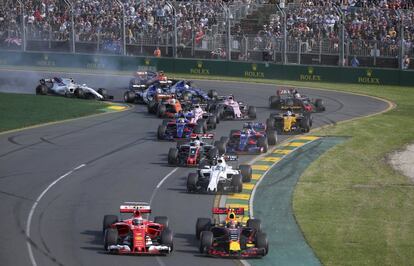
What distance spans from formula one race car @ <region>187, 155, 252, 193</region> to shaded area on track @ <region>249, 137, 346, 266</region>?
0.89 metres

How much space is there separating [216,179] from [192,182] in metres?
0.82

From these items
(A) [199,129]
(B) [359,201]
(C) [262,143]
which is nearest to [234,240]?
(B) [359,201]

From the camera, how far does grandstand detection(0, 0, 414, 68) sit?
63281 millimetres

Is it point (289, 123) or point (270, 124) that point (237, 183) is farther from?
point (289, 123)

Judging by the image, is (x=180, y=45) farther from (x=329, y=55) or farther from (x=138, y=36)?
(x=329, y=55)

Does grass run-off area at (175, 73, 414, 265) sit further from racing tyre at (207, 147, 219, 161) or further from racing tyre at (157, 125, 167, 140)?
racing tyre at (157, 125, 167, 140)

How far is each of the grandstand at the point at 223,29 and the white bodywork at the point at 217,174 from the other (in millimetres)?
30908

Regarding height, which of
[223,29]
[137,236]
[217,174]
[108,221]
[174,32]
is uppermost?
[223,29]

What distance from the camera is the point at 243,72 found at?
68125 millimetres

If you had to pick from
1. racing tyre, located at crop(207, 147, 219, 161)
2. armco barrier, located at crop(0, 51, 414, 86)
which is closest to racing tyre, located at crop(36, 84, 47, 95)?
armco barrier, located at crop(0, 51, 414, 86)

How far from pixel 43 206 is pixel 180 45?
3960cm

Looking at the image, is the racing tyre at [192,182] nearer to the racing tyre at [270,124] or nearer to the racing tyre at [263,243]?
the racing tyre at [263,243]

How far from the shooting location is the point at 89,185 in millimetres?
34375

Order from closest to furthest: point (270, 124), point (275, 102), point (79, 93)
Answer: point (270, 124), point (275, 102), point (79, 93)
